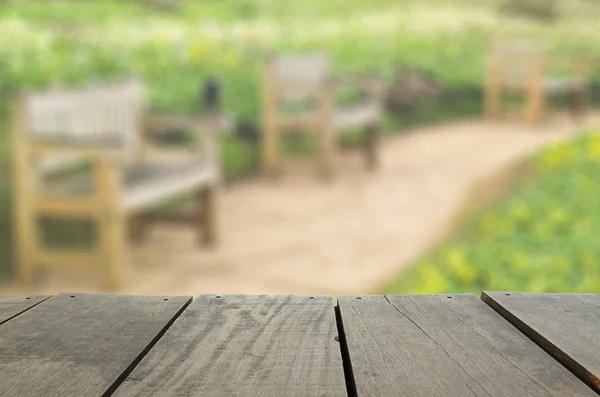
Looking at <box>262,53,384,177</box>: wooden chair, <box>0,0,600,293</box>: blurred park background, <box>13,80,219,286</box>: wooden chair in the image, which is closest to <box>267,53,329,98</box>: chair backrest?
<box>262,53,384,177</box>: wooden chair

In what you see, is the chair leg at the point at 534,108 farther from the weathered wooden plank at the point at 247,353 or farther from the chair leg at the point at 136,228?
the weathered wooden plank at the point at 247,353

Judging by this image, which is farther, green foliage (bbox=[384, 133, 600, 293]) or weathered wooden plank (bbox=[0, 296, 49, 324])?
green foliage (bbox=[384, 133, 600, 293])

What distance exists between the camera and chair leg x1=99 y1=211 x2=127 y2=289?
387cm

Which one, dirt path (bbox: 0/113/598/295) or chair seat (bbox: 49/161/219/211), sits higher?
chair seat (bbox: 49/161/219/211)

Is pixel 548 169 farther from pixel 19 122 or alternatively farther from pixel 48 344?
pixel 48 344

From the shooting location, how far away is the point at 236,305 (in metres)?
1.19

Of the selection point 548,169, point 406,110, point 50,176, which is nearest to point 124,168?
point 50,176

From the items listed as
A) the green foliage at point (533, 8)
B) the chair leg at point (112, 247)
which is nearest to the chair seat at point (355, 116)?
the chair leg at point (112, 247)

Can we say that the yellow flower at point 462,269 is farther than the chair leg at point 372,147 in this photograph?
No

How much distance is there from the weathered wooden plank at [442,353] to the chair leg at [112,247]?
2793 millimetres

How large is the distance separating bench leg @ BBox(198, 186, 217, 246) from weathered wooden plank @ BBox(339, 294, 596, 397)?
12.2 ft

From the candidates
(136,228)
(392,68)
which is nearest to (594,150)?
(392,68)

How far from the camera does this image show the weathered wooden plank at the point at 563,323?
965 millimetres

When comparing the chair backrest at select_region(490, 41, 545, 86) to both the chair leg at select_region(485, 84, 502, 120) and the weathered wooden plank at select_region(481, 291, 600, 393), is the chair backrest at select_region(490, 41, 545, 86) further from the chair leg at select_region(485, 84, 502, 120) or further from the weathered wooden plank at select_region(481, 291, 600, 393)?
the weathered wooden plank at select_region(481, 291, 600, 393)
